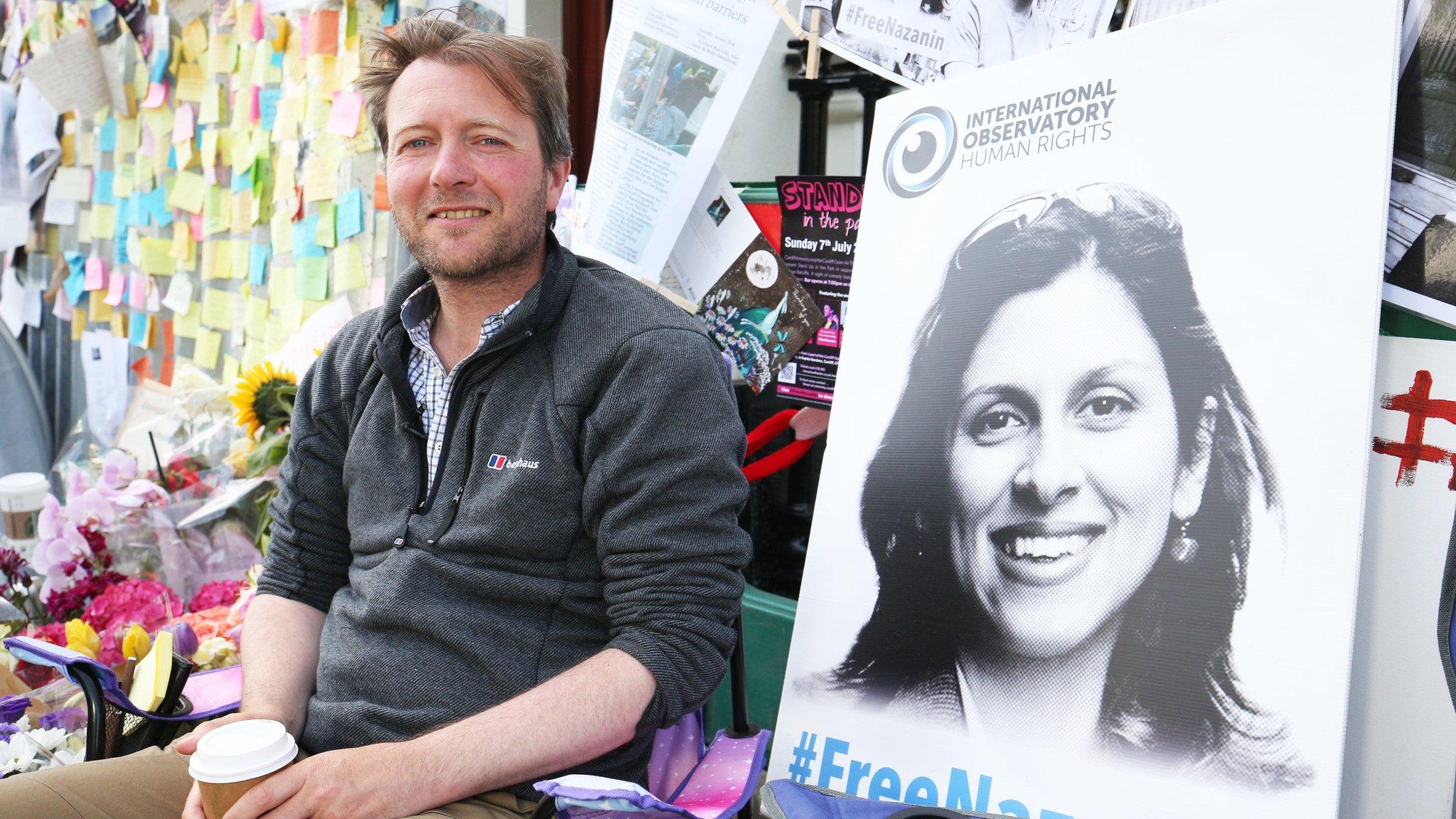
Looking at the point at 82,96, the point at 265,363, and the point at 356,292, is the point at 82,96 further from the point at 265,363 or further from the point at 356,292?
the point at 265,363

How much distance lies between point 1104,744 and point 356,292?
8.49 feet

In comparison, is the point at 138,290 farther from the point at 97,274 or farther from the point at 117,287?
the point at 97,274

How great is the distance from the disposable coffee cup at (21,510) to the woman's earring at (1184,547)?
8.86 ft

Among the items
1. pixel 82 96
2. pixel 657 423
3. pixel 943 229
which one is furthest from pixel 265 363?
pixel 82 96

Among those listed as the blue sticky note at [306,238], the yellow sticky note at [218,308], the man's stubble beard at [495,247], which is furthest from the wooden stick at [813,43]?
the yellow sticky note at [218,308]

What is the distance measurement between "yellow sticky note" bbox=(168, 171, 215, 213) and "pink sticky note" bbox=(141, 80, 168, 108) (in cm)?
30

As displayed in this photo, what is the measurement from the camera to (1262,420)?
1.11 meters

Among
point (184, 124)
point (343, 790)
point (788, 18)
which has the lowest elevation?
point (343, 790)

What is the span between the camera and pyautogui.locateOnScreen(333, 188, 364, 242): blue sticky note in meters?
3.05

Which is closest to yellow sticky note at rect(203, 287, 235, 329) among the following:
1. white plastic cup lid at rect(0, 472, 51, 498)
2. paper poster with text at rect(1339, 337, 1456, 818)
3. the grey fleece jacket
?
white plastic cup lid at rect(0, 472, 51, 498)

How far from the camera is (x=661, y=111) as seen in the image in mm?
2070

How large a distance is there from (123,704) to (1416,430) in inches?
68.3

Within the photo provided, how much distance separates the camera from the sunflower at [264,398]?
252cm

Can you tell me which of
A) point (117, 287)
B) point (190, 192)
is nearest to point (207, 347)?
point (190, 192)
